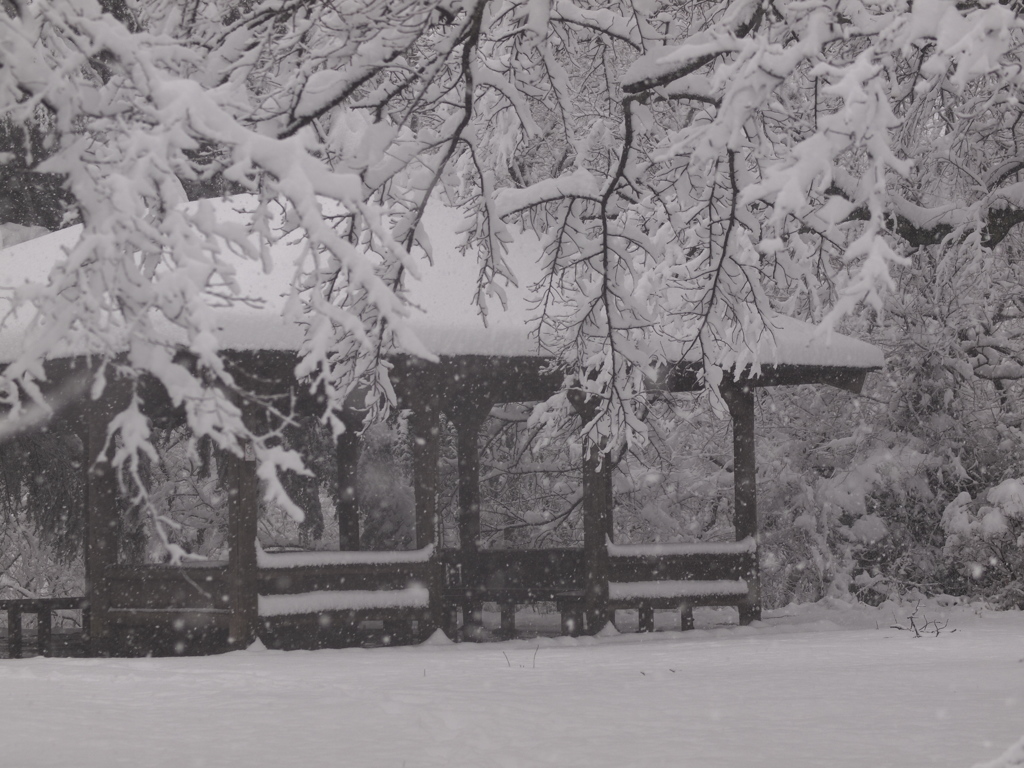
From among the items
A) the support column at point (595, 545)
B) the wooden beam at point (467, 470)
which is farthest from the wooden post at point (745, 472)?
the wooden beam at point (467, 470)

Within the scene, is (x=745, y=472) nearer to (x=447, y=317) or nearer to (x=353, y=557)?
(x=447, y=317)

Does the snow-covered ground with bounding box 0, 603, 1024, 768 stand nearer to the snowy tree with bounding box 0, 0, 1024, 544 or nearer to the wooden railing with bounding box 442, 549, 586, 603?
the snowy tree with bounding box 0, 0, 1024, 544

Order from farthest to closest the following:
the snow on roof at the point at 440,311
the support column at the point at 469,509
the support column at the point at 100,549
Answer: the support column at the point at 469,509 < the support column at the point at 100,549 < the snow on roof at the point at 440,311

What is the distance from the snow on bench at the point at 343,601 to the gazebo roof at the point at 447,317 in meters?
2.53

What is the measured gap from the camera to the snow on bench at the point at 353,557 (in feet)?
36.4

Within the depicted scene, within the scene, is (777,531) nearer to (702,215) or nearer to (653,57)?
(702,215)

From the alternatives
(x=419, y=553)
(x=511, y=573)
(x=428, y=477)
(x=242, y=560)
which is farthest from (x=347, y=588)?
(x=511, y=573)

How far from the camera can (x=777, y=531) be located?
16.8 meters

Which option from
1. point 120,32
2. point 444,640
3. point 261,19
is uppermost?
point 261,19

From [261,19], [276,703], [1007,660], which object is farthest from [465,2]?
[1007,660]

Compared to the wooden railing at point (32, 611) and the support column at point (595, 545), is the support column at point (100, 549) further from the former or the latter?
the support column at point (595, 545)

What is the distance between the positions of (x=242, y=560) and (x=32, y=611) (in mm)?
Answer: 4489

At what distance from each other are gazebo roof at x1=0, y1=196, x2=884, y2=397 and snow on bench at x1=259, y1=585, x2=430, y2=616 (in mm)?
→ 2533

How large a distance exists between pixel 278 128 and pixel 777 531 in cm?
1353
